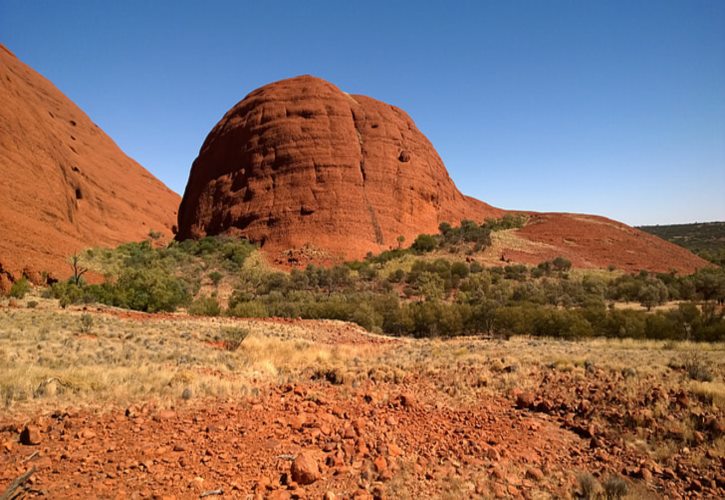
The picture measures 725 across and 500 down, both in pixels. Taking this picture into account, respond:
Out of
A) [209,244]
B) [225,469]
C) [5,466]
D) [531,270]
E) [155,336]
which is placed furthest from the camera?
[209,244]

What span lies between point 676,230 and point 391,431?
393ft

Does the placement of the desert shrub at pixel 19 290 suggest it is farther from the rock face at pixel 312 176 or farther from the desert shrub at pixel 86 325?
the rock face at pixel 312 176

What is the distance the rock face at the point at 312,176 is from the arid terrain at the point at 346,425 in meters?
29.6

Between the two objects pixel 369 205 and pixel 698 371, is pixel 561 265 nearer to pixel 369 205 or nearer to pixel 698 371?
pixel 369 205

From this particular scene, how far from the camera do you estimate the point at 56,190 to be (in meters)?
28.9

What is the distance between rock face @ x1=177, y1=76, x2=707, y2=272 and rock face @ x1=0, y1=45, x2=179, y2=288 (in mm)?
8821

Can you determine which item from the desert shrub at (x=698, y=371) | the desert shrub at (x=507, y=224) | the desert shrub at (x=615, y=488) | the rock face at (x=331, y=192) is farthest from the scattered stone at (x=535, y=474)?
the desert shrub at (x=507, y=224)

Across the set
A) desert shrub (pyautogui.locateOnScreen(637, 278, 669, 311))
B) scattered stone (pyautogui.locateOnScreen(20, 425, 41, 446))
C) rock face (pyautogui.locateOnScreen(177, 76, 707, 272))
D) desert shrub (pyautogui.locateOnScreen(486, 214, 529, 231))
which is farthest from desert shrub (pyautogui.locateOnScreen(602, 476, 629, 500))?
desert shrub (pyautogui.locateOnScreen(486, 214, 529, 231))

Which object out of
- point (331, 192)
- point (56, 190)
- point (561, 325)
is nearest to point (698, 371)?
point (561, 325)

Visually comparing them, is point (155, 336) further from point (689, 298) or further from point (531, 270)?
point (689, 298)

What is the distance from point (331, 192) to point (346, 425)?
122ft

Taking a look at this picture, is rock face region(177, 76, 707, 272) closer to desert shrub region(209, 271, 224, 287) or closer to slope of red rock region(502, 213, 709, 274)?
slope of red rock region(502, 213, 709, 274)

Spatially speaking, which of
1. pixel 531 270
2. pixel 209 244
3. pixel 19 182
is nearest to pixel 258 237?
pixel 209 244

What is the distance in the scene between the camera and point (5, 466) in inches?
131
